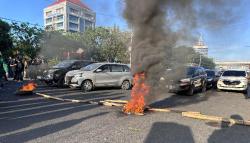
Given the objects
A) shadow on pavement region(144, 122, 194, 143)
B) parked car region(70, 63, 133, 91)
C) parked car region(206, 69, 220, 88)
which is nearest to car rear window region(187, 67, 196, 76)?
parked car region(70, 63, 133, 91)

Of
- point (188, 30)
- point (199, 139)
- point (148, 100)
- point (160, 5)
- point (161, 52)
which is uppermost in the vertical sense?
point (160, 5)

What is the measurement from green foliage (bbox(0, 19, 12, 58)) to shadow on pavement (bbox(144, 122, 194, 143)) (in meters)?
27.3

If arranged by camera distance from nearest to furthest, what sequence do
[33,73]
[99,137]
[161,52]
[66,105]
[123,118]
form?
[99,137] < [123,118] < [161,52] < [66,105] < [33,73]

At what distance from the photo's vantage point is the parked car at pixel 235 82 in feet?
58.5

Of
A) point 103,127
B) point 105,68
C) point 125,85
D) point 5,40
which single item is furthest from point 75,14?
point 5,40

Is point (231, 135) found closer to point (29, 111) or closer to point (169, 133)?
point (169, 133)

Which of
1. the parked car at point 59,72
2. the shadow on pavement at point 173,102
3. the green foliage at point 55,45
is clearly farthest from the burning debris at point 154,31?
the green foliage at point 55,45

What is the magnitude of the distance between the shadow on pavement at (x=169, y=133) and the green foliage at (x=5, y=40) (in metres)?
27.3

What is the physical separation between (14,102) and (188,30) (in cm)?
714

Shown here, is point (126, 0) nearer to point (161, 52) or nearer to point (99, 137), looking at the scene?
point (161, 52)

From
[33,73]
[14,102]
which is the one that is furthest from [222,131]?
[33,73]

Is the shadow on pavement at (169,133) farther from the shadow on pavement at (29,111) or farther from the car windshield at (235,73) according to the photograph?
the car windshield at (235,73)

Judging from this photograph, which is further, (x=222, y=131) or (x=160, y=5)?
(x=160, y=5)

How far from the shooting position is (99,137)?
21.4ft
